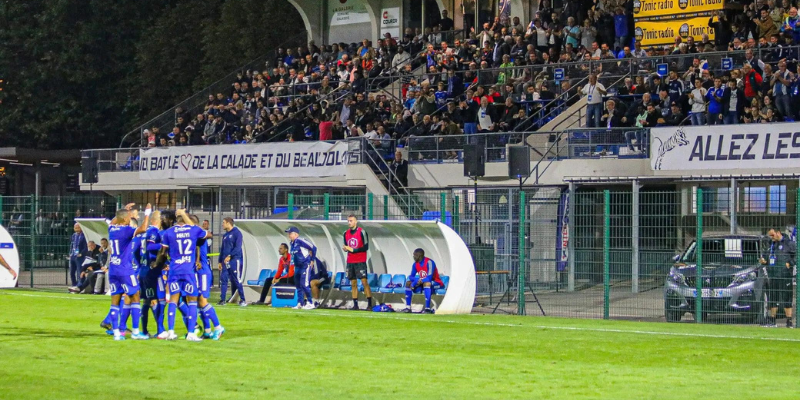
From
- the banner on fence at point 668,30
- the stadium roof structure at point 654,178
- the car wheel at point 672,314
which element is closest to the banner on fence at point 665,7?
the banner on fence at point 668,30

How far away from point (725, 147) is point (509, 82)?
8375mm

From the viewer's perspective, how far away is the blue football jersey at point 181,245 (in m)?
16.4

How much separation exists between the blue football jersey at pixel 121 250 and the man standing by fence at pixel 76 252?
42.4 ft

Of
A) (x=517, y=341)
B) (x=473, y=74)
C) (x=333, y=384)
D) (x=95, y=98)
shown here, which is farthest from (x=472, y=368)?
(x=95, y=98)

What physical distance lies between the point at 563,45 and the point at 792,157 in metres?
11.4

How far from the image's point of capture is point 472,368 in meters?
14.0

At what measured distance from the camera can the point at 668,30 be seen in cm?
3475

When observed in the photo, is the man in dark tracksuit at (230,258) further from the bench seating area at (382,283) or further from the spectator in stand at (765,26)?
the spectator in stand at (765,26)

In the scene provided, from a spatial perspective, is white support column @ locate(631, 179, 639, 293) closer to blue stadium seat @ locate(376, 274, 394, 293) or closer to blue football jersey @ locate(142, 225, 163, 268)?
blue stadium seat @ locate(376, 274, 394, 293)

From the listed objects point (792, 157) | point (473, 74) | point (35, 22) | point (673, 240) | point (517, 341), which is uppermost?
point (35, 22)

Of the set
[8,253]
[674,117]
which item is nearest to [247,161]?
[8,253]

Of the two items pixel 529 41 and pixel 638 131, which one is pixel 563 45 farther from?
pixel 638 131

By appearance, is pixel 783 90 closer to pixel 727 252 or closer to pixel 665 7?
pixel 665 7

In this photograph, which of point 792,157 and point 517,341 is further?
point 792,157
